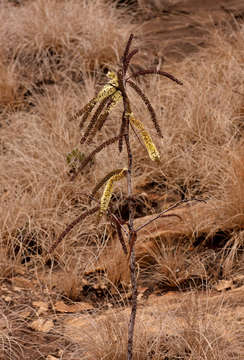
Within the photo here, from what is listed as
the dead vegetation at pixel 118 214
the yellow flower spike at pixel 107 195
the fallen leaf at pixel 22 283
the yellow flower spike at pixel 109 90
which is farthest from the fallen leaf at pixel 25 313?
the yellow flower spike at pixel 109 90

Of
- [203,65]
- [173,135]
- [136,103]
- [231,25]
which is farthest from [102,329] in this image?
[231,25]

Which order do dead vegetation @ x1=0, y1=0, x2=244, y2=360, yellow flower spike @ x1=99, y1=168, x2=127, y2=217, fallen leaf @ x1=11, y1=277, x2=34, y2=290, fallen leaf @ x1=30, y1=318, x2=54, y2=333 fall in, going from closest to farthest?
yellow flower spike @ x1=99, y1=168, x2=127, y2=217, dead vegetation @ x1=0, y1=0, x2=244, y2=360, fallen leaf @ x1=30, y1=318, x2=54, y2=333, fallen leaf @ x1=11, y1=277, x2=34, y2=290

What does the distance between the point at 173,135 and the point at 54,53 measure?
1949 millimetres

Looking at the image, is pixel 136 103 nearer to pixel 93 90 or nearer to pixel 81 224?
pixel 93 90

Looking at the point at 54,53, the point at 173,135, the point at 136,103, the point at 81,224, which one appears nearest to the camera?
the point at 81,224

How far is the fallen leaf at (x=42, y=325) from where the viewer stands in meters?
2.25

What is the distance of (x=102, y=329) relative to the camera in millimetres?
2014

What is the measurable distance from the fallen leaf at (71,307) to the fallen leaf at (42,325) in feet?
0.47

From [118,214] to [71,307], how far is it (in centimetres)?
77

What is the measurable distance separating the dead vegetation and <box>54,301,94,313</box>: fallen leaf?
0.05 feet

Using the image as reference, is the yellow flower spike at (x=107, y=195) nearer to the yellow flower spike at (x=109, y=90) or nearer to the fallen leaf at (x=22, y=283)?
the yellow flower spike at (x=109, y=90)

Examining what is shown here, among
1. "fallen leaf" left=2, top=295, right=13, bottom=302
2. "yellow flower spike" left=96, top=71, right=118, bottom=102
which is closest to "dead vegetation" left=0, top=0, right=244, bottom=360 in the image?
"fallen leaf" left=2, top=295, right=13, bottom=302

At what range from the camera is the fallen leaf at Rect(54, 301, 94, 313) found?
8.01 ft

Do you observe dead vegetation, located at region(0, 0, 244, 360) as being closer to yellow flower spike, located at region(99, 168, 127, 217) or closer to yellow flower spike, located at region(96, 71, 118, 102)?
yellow flower spike, located at region(99, 168, 127, 217)
